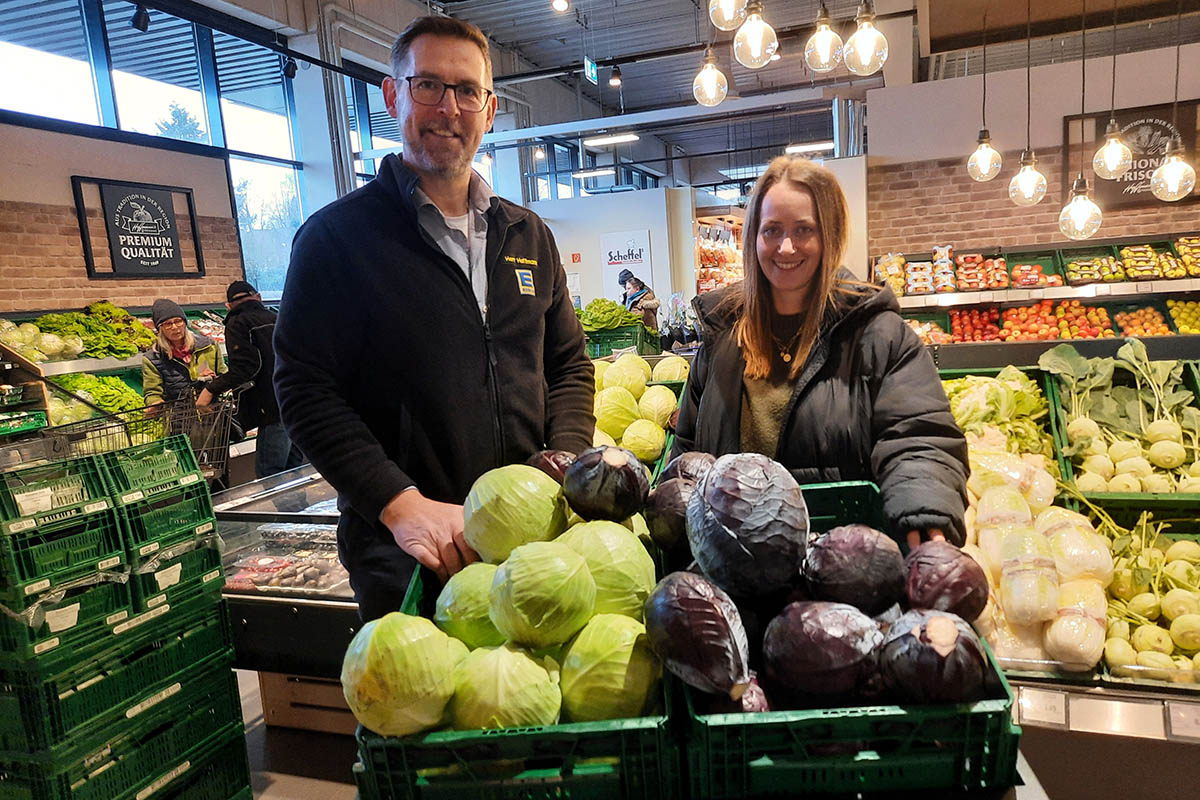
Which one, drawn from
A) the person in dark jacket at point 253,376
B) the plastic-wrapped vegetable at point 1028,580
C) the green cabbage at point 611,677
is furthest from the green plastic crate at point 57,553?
the person in dark jacket at point 253,376

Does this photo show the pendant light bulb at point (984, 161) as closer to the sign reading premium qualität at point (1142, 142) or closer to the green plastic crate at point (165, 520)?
the sign reading premium qualität at point (1142, 142)

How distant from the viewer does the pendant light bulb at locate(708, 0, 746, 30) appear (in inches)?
153

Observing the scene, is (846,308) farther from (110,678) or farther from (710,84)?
(710,84)

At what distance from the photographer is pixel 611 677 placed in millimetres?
967

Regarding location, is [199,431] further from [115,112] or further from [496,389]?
[115,112]

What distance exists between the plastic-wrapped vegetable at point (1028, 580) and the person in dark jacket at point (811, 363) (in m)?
0.50

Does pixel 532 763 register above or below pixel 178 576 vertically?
above

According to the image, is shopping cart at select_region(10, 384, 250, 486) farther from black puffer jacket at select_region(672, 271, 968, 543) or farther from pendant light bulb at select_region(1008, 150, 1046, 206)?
pendant light bulb at select_region(1008, 150, 1046, 206)

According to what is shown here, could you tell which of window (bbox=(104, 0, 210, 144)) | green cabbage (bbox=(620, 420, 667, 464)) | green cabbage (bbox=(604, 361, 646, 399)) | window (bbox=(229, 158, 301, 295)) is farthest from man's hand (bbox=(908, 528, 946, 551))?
window (bbox=(229, 158, 301, 295))

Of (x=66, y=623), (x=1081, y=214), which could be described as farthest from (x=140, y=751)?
(x=1081, y=214)


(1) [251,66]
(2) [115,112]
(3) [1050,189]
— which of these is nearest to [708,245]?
(3) [1050,189]

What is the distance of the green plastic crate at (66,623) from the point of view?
192 centimetres

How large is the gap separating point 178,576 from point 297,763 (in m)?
1.04

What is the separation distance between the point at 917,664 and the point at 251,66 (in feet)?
35.0
